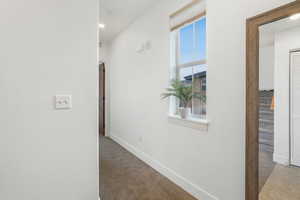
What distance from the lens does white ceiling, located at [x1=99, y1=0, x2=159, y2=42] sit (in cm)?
302

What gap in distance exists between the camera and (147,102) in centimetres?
326

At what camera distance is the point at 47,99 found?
4.55 ft

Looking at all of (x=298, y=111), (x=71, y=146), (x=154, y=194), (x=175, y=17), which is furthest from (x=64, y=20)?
(x=154, y=194)

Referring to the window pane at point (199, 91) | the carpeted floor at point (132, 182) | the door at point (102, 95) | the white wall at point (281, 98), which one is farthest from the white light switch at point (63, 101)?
the door at point (102, 95)

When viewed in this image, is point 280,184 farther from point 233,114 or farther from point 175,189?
point 175,189

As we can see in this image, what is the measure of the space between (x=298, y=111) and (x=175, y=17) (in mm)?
1896

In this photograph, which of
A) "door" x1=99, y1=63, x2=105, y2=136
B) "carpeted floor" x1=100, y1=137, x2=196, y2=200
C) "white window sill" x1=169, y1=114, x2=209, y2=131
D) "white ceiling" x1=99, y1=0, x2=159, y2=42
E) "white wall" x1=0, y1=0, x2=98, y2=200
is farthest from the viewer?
"door" x1=99, y1=63, x2=105, y2=136

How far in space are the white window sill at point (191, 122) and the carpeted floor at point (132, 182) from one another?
0.85m

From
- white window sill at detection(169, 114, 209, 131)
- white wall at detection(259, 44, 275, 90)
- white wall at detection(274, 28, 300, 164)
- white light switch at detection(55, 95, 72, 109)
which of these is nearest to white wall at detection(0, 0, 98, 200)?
white light switch at detection(55, 95, 72, 109)

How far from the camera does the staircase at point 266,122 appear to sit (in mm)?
1501

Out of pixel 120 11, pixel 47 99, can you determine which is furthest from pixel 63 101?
pixel 120 11

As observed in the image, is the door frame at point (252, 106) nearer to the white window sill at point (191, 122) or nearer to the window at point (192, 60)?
the white window sill at point (191, 122)

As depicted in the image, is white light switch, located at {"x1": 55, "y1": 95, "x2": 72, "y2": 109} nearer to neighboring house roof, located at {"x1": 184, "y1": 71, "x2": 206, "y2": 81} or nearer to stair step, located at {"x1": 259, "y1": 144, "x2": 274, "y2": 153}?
neighboring house roof, located at {"x1": 184, "y1": 71, "x2": 206, "y2": 81}

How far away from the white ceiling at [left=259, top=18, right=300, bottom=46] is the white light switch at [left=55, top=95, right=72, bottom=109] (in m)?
1.67
